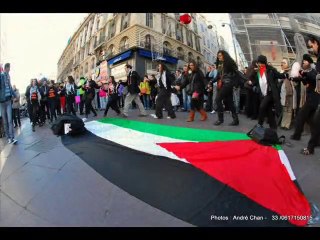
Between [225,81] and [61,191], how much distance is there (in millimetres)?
1535

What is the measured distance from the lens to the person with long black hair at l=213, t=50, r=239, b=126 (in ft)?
6.87

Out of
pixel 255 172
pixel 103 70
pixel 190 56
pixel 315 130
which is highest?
pixel 190 56

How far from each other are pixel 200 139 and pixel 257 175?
555mm

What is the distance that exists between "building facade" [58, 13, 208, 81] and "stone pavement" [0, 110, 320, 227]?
49 centimetres

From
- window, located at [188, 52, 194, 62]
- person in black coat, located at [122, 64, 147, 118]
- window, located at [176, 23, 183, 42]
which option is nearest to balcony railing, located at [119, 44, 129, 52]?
person in black coat, located at [122, 64, 147, 118]

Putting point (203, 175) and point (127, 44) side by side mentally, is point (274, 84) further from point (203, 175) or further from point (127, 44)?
point (127, 44)

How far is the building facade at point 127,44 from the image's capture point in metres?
1.92

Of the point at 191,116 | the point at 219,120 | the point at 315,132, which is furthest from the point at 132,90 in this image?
the point at 315,132

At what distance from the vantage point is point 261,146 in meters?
2.12

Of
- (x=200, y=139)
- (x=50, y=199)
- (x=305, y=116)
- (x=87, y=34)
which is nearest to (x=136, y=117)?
(x=200, y=139)

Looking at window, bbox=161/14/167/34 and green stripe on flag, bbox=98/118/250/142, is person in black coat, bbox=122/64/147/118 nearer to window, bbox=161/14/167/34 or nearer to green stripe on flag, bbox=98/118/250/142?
green stripe on flag, bbox=98/118/250/142

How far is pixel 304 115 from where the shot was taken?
299 cm

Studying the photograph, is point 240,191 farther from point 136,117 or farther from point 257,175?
point 136,117

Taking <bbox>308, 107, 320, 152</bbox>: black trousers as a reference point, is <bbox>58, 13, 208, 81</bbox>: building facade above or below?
above
